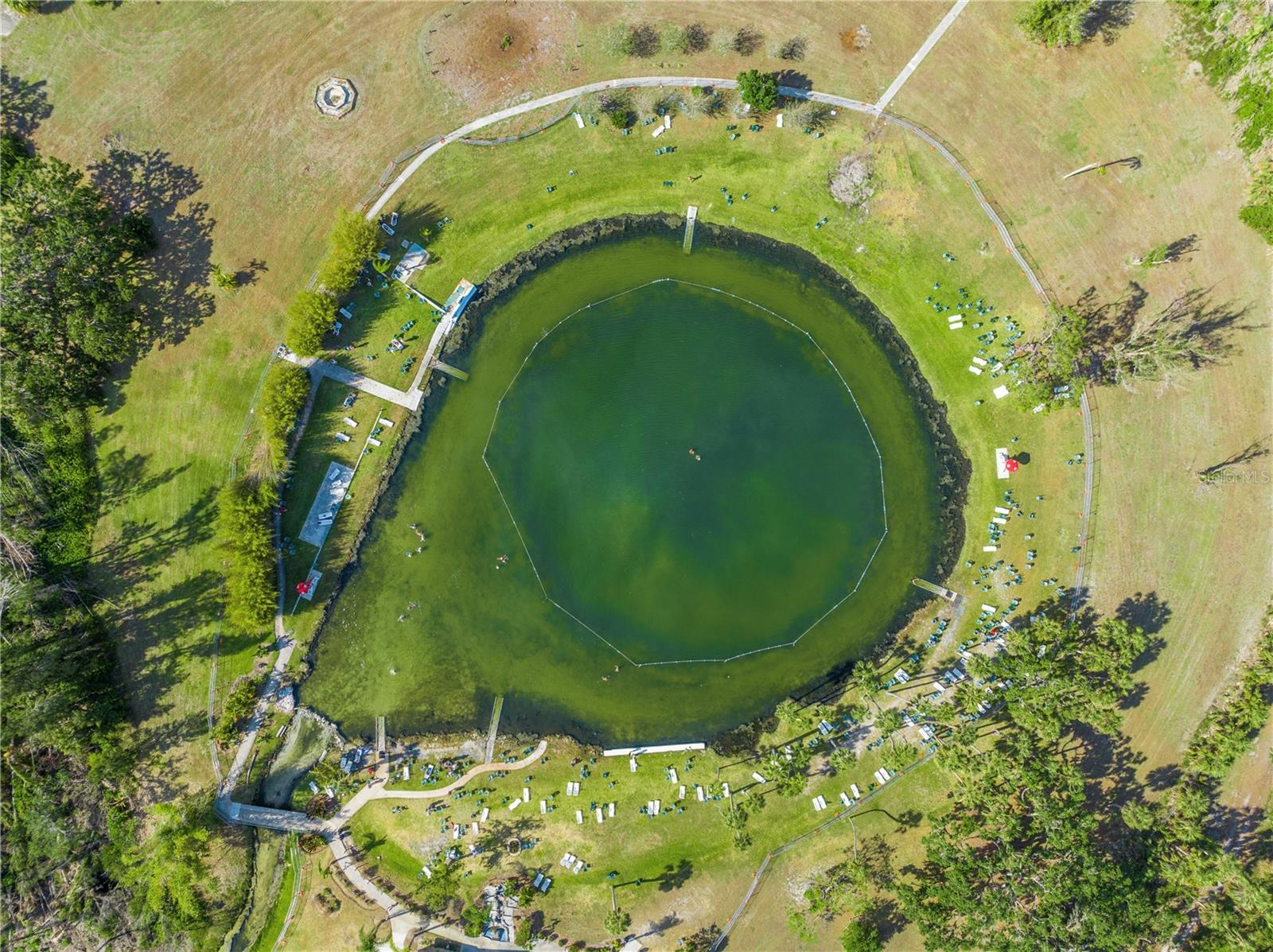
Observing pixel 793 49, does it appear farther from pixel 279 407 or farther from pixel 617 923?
pixel 617 923

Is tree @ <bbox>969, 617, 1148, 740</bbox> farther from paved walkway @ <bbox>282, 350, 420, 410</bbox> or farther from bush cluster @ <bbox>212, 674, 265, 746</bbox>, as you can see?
bush cluster @ <bbox>212, 674, 265, 746</bbox>

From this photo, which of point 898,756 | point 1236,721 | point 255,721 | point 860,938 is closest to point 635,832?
point 860,938

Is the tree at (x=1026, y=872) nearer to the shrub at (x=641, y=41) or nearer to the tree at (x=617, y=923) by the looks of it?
the tree at (x=617, y=923)

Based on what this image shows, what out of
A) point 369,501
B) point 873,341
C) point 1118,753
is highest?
point 873,341

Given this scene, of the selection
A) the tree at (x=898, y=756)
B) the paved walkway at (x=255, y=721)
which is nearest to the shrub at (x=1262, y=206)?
the tree at (x=898, y=756)

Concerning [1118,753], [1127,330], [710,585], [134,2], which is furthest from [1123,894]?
[134,2]

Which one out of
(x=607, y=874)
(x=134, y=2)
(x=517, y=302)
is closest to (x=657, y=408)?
(x=517, y=302)

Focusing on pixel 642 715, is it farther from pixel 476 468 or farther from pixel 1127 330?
pixel 1127 330

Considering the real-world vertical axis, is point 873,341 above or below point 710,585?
above

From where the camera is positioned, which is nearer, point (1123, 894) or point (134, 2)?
point (1123, 894)
